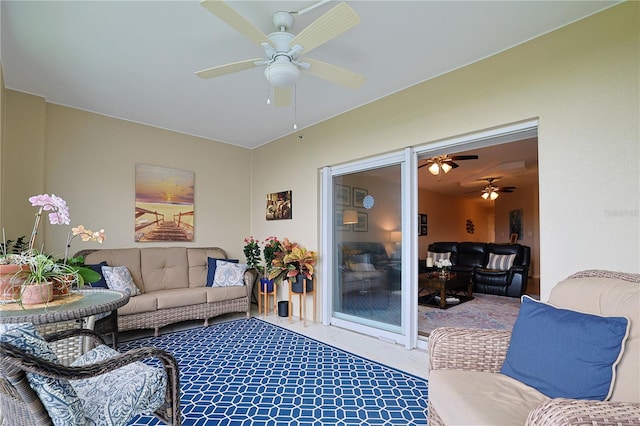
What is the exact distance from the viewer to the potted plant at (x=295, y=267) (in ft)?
13.6

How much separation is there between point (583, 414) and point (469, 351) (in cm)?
71

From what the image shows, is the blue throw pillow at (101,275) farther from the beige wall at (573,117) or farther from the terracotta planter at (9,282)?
the beige wall at (573,117)

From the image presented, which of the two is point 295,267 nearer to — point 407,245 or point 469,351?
point 407,245

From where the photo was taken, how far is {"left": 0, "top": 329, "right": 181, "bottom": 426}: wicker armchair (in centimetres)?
108

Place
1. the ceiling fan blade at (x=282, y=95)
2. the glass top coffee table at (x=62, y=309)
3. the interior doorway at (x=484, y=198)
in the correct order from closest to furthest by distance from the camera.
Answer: the glass top coffee table at (x=62, y=309), the ceiling fan blade at (x=282, y=95), the interior doorway at (x=484, y=198)

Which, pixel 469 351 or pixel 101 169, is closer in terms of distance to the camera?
pixel 469 351

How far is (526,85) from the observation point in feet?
8.34

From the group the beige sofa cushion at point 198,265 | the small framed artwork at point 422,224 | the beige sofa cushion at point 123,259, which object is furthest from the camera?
the small framed artwork at point 422,224

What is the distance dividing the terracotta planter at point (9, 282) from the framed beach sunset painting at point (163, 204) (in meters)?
2.63

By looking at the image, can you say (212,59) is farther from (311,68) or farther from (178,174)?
(178,174)

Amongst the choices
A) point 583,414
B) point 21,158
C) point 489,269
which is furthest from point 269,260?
point 489,269

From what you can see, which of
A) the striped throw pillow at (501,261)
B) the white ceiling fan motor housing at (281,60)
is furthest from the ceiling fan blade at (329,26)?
the striped throw pillow at (501,261)

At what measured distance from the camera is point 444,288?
4.99 metres

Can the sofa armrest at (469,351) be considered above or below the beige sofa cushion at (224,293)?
above
